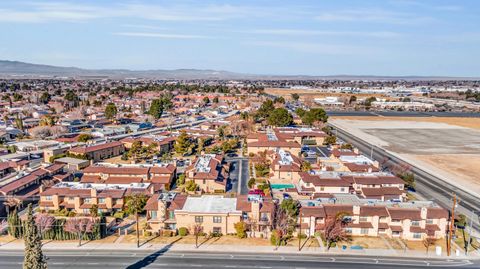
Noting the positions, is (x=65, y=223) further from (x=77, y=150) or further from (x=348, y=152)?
(x=348, y=152)

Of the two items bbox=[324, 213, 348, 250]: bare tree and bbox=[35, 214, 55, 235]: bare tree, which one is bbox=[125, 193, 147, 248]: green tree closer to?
bbox=[35, 214, 55, 235]: bare tree

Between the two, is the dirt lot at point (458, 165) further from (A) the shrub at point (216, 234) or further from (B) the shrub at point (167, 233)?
(B) the shrub at point (167, 233)

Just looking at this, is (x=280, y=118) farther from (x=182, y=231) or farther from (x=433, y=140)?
(x=182, y=231)

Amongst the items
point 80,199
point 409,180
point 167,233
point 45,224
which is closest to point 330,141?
point 409,180

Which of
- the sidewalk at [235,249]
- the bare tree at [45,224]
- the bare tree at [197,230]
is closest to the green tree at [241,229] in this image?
the sidewalk at [235,249]

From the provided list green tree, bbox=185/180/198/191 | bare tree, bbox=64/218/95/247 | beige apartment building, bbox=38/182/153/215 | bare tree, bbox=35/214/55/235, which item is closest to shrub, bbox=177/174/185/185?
green tree, bbox=185/180/198/191

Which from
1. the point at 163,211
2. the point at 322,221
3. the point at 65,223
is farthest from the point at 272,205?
the point at 65,223
